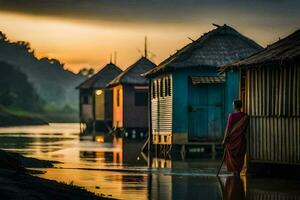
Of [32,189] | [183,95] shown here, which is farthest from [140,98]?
[32,189]

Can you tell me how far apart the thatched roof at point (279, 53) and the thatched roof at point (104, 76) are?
50.4m

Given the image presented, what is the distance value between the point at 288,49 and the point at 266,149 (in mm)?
2541

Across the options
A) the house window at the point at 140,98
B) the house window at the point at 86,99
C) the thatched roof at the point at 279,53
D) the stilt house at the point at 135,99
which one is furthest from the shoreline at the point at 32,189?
the house window at the point at 86,99

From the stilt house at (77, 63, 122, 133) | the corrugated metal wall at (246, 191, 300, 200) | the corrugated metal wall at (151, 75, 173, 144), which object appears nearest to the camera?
the corrugated metal wall at (246, 191, 300, 200)

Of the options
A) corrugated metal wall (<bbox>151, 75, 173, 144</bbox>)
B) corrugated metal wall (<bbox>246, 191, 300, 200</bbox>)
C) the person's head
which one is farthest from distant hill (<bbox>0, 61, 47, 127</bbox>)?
corrugated metal wall (<bbox>246, 191, 300, 200</bbox>)

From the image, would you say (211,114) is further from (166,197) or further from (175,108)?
(166,197)

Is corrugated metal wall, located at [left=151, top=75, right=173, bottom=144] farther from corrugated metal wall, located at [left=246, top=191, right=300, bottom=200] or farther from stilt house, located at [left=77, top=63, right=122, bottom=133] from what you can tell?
stilt house, located at [left=77, top=63, right=122, bottom=133]

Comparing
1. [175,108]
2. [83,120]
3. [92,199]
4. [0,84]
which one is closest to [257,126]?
[92,199]

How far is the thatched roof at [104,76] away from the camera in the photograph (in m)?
74.5

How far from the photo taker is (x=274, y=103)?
74.2ft

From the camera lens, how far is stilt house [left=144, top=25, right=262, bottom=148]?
3716 cm

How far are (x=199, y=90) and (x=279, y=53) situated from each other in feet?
50.7

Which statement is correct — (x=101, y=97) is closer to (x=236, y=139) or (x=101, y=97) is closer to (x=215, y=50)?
(x=215, y=50)

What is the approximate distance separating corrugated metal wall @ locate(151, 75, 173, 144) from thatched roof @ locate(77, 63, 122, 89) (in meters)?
31.9
